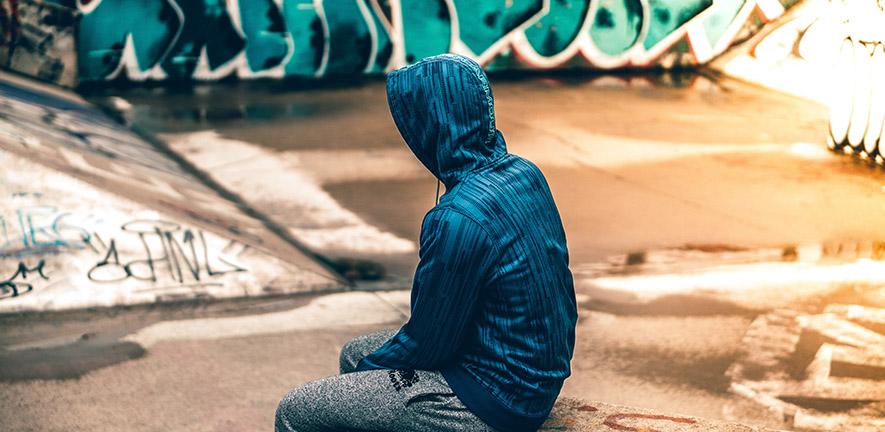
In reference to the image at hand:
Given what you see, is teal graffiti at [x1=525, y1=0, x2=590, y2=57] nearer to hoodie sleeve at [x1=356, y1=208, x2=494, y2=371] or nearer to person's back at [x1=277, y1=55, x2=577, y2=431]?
person's back at [x1=277, y1=55, x2=577, y2=431]

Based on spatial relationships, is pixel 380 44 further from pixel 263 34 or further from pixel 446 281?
pixel 446 281

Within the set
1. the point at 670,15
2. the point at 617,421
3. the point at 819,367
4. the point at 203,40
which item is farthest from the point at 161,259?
the point at 670,15

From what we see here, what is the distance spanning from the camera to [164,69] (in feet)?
41.5

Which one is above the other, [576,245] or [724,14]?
[724,14]

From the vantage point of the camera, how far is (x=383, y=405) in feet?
8.46

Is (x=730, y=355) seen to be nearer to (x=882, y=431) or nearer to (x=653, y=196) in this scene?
(x=882, y=431)

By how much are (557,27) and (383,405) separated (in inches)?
491

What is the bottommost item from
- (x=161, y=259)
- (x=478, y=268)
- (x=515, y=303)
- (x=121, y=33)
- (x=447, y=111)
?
(x=161, y=259)

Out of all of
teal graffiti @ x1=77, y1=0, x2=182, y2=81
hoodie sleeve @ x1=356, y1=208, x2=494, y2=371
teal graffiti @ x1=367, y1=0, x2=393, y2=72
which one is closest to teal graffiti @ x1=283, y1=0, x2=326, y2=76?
teal graffiti @ x1=367, y1=0, x2=393, y2=72

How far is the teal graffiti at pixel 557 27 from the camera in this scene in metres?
14.3

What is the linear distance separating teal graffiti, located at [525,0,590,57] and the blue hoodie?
1207cm

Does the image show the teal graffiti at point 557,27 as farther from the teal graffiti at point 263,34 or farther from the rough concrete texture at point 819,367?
the rough concrete texture at point 819,367

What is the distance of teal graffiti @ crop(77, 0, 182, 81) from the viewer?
476 inches

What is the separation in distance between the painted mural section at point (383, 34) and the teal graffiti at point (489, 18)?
0.05 feet
